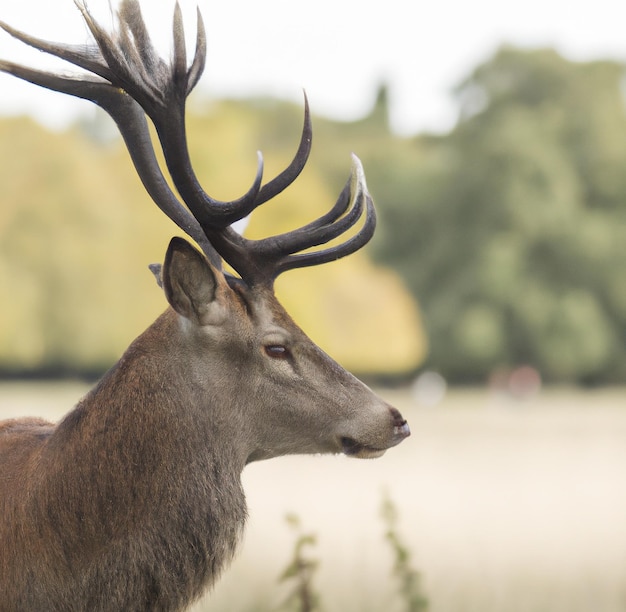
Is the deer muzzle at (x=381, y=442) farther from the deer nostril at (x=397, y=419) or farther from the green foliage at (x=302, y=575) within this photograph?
the green foliage at (x=302, y=575)

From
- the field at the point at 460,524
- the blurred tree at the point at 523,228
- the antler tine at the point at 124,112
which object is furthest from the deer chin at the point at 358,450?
the blurred tree at the point at 523,228

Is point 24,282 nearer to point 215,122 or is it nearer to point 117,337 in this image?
point 117,337

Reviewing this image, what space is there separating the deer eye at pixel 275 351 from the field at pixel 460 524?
36.2 inches

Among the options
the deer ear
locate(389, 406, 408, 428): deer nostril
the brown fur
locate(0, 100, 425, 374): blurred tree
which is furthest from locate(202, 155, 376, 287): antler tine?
locate(0, 100, 425, 374): blurred tree

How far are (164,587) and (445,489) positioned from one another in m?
12.4

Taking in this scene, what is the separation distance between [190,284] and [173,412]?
514mm

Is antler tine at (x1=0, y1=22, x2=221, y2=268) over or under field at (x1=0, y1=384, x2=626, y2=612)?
over

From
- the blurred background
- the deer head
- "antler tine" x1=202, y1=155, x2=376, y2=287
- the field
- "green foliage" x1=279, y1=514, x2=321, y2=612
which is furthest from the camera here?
the blurred background

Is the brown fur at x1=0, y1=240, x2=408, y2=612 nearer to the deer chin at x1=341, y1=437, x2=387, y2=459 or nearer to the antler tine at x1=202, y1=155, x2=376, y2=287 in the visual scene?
the deer chin at x1=341, y1=437, x2=387, y2=459

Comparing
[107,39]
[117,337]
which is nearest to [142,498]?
[107,39]

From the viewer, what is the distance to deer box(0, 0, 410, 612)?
4230mm

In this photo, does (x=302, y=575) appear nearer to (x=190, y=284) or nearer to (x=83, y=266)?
(x=190, y=284)

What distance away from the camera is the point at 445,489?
1636 cm

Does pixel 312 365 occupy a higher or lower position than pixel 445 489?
higher
